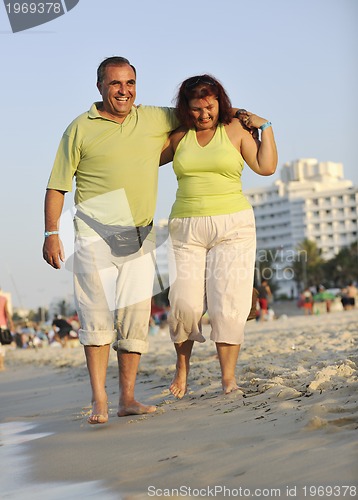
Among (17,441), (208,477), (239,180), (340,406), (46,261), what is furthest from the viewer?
(239,180)

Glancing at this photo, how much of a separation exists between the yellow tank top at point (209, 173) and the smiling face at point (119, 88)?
401 mm

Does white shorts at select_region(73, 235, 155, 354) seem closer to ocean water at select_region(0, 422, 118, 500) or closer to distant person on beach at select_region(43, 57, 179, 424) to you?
distant person on beach at select_region(43, 57, 179, 424)

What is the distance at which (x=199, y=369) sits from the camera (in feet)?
22.9

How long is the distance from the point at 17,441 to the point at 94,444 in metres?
0.66

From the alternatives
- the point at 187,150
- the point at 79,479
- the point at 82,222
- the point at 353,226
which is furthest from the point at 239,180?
the point at 353,226

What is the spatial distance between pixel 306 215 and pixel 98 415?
151 m

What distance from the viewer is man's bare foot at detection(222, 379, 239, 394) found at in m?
4.73

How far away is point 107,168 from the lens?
463 centimetres

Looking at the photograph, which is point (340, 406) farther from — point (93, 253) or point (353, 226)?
point (353, 226)

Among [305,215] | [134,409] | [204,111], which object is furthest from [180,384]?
Answer: [305,215]

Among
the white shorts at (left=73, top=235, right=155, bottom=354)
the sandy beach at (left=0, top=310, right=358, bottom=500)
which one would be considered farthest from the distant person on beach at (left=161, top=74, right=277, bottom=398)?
the sandy beach at (left=0, top=310, right=358, bottom=500)

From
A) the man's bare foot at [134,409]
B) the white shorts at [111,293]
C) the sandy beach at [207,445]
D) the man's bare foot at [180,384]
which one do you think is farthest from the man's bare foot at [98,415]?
the man's bare foot at [180,384]

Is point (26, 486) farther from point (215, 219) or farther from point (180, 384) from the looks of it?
point (215, 219)

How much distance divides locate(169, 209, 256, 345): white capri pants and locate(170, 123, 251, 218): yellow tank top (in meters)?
0.06
